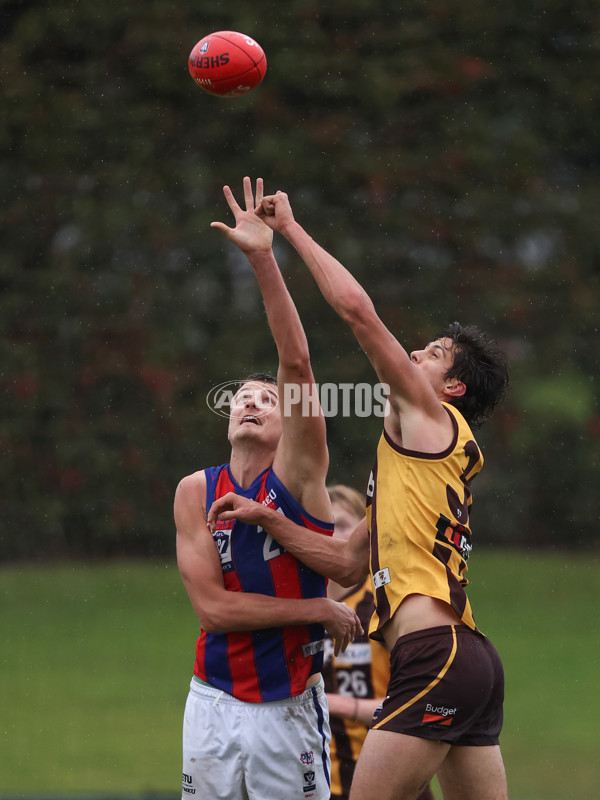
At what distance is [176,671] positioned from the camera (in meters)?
10.1

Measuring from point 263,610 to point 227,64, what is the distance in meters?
2.29

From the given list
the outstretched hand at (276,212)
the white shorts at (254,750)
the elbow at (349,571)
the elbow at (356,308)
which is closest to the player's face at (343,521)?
the elbow at (349,571)

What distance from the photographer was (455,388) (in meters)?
4.07

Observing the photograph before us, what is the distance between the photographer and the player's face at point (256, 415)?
4055mm

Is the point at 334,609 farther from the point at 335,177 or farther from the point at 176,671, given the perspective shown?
the point at 335,177

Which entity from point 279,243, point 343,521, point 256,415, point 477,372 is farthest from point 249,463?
point 279,243

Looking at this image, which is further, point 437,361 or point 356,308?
point 437,361

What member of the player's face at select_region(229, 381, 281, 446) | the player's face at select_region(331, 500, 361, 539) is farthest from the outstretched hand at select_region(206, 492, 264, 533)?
the player's face at select_region(331, 500, 361, 539)

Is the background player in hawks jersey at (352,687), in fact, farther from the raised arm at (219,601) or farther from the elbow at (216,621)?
the elbow at (216,621)

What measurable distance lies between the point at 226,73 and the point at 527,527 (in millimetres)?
9357

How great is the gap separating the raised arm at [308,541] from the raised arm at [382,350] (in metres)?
0.45

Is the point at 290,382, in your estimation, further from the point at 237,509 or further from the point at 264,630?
the point at 264,630

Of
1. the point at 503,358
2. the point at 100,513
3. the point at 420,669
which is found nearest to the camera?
the point at 420,669

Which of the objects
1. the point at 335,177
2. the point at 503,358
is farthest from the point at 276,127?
the point at 503,358
